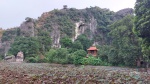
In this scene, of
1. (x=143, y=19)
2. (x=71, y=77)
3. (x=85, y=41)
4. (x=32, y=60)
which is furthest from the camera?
(x=85, y=41)

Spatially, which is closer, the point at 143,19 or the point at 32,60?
Result: the point at 143,19

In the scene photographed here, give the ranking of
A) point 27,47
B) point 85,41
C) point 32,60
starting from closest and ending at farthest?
point 32,60 < point 27,47 < point 85,41

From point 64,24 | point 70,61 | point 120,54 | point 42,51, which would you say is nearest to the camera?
point 120,54

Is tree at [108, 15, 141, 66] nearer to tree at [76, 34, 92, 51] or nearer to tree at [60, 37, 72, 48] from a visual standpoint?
tree at [60, 37, 72, 48]

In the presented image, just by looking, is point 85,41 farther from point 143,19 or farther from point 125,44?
point 143,19

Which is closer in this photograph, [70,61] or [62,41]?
[70,61]

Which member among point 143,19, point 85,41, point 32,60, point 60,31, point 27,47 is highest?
point 60,31

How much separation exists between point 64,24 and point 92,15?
721 centimetres

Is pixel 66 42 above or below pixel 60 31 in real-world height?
below

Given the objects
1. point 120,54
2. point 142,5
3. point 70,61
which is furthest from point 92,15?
point 142,5

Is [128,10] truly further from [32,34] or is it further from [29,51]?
[29,51]

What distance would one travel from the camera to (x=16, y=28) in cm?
4631

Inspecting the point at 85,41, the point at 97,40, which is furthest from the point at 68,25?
the point at 97,40

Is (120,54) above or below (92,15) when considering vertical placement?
below
